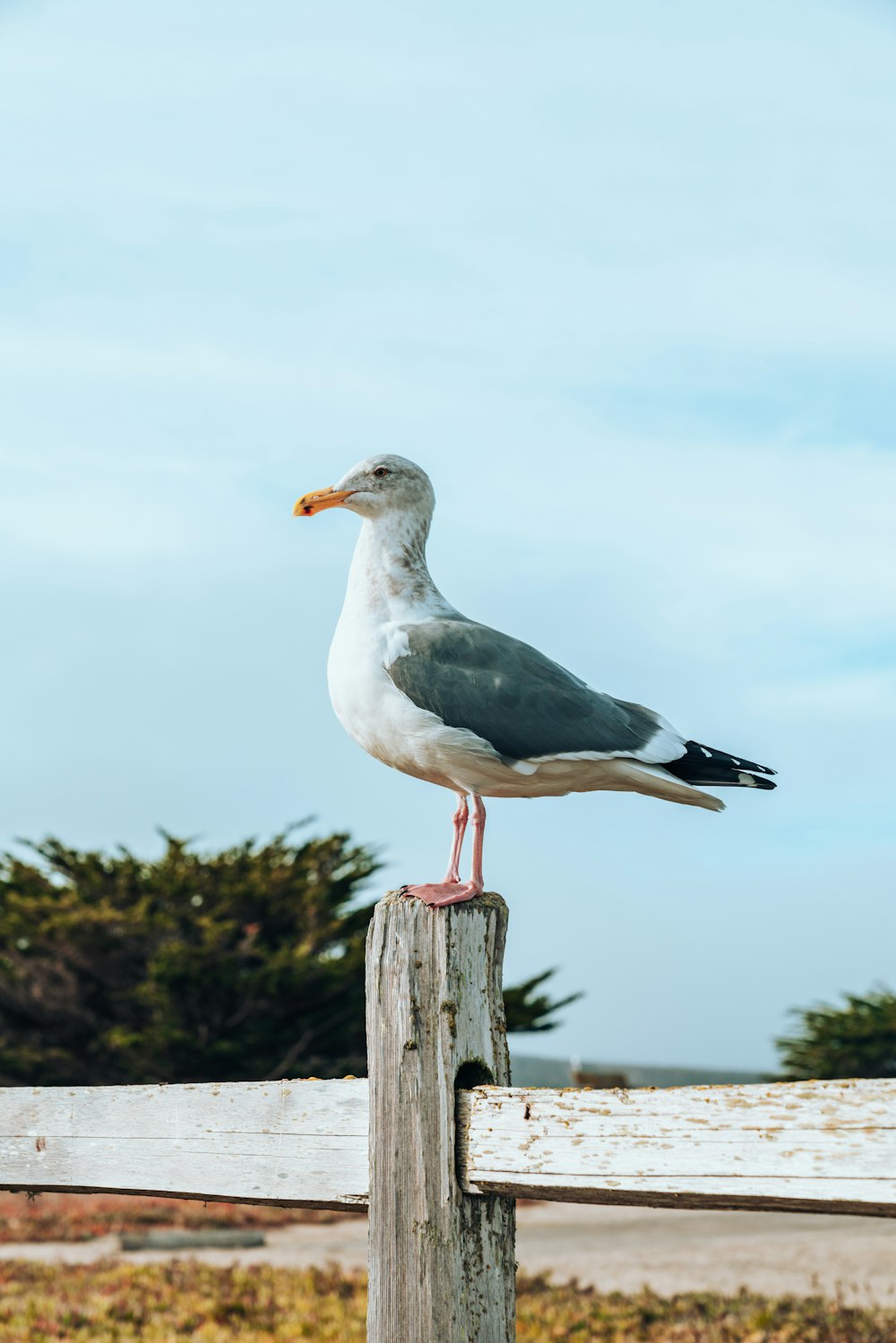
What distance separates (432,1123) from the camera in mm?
2795

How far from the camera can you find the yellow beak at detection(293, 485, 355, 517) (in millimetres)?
3621

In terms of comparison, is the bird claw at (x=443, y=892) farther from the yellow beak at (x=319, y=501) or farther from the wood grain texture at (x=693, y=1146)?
the yellow beak at (x=319, y=501)

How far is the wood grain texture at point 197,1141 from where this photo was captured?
305 centimetres

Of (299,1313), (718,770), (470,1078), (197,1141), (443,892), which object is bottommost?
(299,1313)

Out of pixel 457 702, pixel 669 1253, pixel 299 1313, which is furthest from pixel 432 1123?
pixel 669 1253

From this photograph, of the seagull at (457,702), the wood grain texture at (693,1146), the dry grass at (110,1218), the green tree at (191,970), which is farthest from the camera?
the green tree at (191,970)

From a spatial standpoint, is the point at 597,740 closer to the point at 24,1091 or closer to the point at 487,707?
the point at 487,707

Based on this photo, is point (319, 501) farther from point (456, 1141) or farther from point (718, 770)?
point (456, 1141)

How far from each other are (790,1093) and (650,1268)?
30.8 ft

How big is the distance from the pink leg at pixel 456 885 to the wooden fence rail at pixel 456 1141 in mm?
27

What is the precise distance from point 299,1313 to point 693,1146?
6795mm

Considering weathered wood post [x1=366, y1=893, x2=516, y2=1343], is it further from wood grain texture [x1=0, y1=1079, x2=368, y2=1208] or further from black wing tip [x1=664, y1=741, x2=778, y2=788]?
black wing tip [x1=664, y1=741, x2=778, y2=788]

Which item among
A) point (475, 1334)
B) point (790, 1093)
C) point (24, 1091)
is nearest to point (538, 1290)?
point (24, 1091)

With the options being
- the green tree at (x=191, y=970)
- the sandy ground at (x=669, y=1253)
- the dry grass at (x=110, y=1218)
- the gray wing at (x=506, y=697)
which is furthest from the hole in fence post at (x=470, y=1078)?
the green tree at (x=191, y=970)
